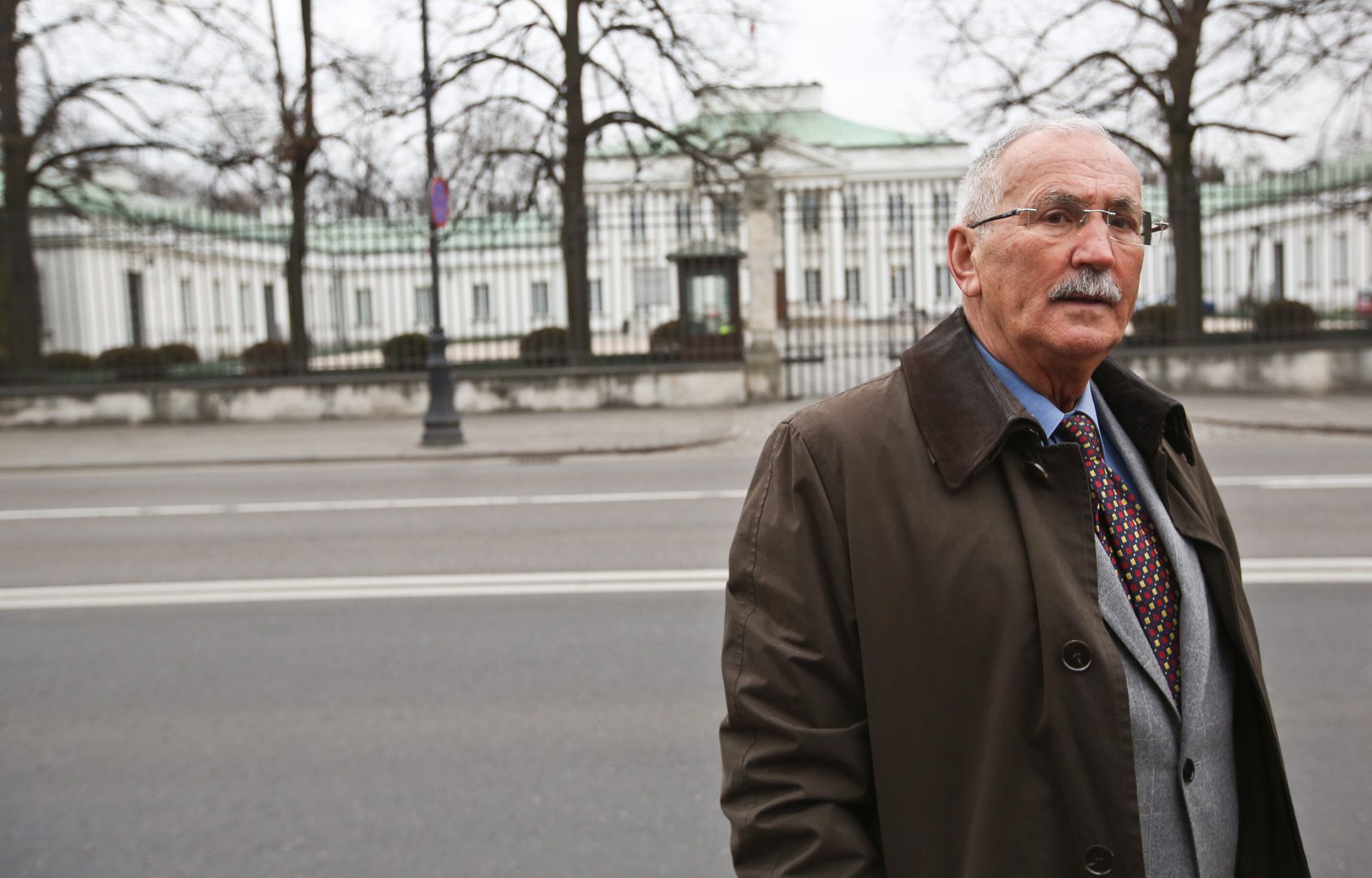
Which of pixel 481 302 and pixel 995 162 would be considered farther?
pixel 481 302

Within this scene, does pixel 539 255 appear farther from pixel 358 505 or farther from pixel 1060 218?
pixel 1060 218

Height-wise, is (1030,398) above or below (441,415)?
above

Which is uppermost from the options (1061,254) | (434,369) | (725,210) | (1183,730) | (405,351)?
(725,210)

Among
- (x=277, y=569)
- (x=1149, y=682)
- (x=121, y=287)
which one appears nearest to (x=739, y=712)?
(x=1149, y=682)

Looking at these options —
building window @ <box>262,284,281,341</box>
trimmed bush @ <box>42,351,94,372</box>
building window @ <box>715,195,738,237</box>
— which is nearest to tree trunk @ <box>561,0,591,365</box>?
building window @ <box>715,195,738,237</box>

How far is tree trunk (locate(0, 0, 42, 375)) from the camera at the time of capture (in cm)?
1989

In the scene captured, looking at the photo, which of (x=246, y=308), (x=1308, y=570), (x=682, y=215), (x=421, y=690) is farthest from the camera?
(x=246, y=308)

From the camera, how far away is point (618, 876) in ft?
12.5

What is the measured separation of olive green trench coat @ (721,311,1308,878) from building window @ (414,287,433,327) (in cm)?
1917

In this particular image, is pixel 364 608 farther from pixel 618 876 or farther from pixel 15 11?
pixel 15 11

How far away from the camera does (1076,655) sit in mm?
1820

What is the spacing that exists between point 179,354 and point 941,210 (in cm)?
1295

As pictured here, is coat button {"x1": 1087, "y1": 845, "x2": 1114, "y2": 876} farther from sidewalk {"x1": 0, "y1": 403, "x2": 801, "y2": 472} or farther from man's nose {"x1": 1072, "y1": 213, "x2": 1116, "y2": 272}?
sidewalk {"x1": 0, "y1": 403, "x2": 801, "y2": 472}

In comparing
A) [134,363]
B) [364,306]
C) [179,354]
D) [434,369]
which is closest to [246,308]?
[179,354]
